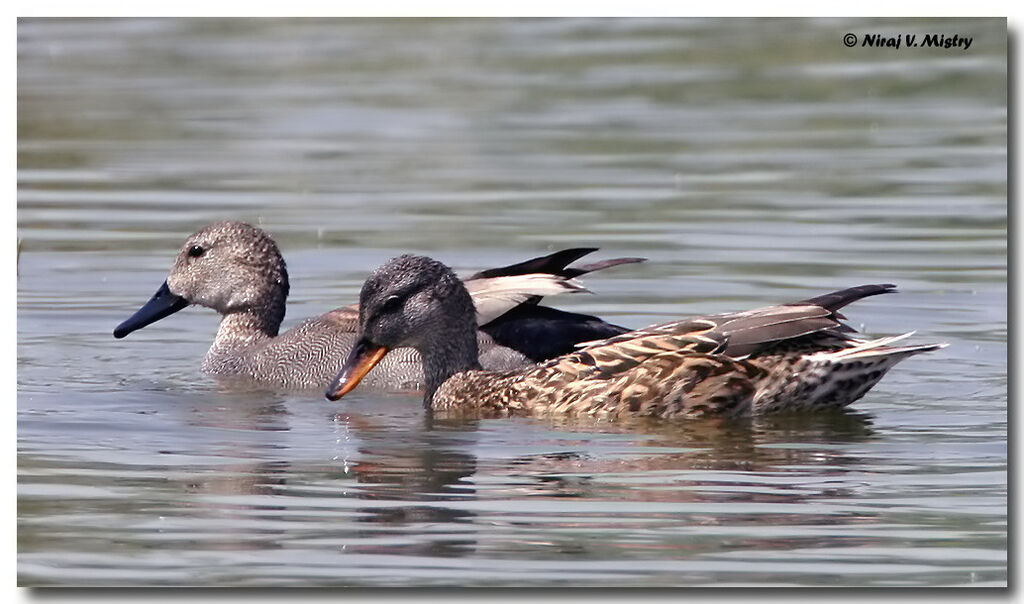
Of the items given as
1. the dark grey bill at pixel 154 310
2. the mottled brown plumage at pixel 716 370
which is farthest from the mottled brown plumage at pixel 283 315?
the mottled brown plumage at pixel 716 370

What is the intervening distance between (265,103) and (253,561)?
28.4 feet

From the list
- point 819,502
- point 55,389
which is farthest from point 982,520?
point 55,389

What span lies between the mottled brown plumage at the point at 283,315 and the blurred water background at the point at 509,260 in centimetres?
27

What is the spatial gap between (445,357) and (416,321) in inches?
10.1

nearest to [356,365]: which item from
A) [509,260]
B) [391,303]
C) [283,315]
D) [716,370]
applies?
[391,303]

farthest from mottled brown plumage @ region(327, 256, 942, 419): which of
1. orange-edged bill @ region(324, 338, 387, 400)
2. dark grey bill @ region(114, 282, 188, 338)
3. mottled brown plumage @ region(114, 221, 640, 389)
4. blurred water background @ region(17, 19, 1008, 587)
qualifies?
dark grey bill @ region(114, 282, 188, 338)

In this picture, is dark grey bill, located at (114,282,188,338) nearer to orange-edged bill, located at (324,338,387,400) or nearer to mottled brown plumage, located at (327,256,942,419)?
orange-edged bill, located at (324,338,387,400)

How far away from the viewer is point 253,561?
321 inches

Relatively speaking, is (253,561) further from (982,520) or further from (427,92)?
(427,92)

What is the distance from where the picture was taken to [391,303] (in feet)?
36.1

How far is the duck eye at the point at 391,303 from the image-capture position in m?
11.0
